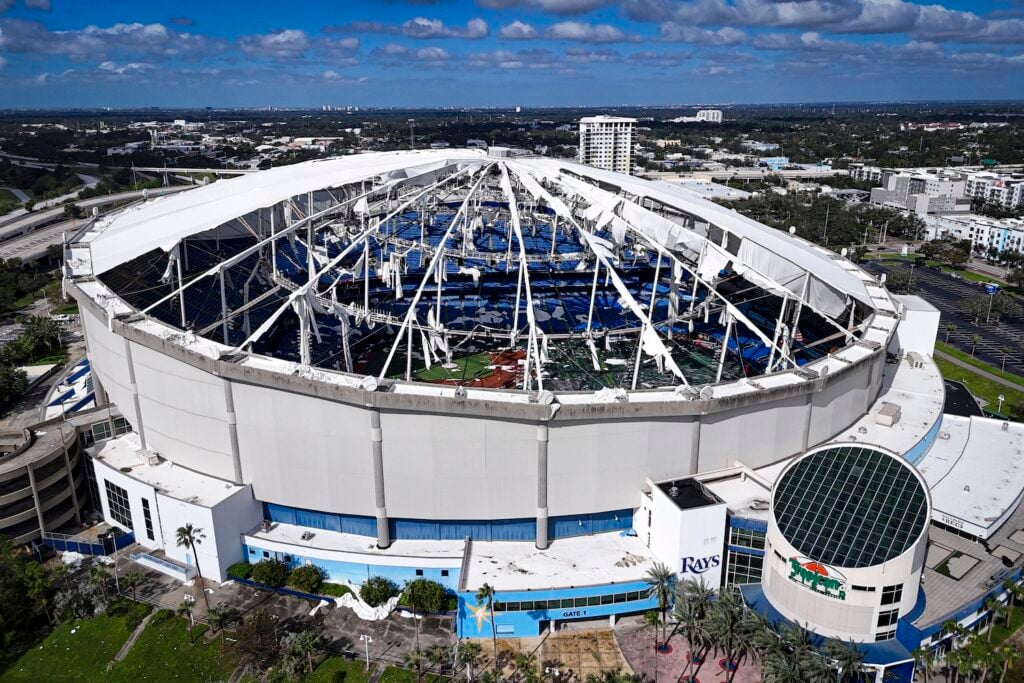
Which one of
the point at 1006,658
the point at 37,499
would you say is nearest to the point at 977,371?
the point at 1006,658

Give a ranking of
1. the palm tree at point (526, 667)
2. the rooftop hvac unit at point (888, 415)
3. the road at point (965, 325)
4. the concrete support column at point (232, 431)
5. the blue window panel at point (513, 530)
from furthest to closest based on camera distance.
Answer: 1. the road at point (965, 325)
2. the rooftop hvac unit at point (888, 415)
3. the blue window panel at point (513, 530)
4. the concrete support column at point (232, 431)
5. the palm tree at point (526, 667)

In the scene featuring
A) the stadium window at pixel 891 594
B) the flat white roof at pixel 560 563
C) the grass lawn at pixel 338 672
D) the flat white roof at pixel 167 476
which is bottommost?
the grass lawn at pixel 338 672

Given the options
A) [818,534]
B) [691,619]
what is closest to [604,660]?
[691,619]

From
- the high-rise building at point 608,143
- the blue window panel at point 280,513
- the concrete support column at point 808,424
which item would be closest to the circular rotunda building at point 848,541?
the concrete support column at point 808,424

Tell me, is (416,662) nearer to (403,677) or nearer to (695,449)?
(403,677)

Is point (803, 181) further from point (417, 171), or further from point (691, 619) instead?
point (691, 619)

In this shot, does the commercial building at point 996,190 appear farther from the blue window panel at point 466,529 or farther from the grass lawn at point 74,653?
the grass lawn at point 74,653
